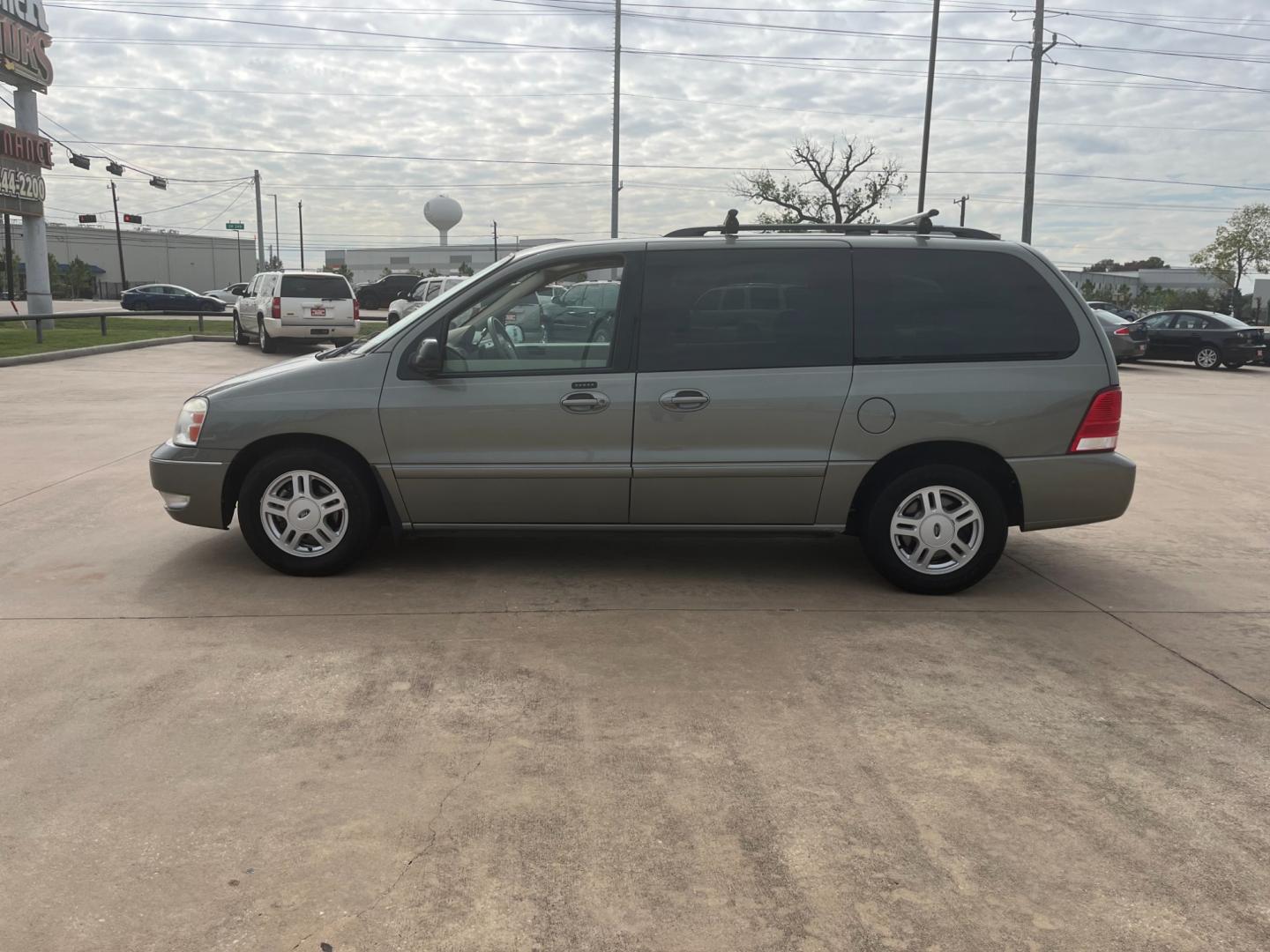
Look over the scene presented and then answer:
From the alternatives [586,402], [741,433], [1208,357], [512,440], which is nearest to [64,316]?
[512,440]

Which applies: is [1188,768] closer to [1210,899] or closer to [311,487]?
[1210,899]

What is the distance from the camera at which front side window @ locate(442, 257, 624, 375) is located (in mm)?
5375

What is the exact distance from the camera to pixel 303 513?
18.0 ft

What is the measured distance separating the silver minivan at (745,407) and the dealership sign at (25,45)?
24.0 meters

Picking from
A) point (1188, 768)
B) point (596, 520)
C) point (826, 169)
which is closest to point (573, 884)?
point (1188, 768)

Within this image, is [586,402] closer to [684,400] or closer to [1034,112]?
[684,400]

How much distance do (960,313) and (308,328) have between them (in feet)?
61.4

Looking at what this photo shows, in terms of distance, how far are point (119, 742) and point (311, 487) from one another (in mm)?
2106

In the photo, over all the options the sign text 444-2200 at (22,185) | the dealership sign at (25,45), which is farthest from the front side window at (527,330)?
the dealership sign at (25,45)

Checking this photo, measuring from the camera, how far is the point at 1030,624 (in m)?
4.96

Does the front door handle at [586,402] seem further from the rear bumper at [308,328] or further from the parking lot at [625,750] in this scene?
the rear bumper at [308,328]

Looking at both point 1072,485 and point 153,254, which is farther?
point 153,254

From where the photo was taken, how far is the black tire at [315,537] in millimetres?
5402

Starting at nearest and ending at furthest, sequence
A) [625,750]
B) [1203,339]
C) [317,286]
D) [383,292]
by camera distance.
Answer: [625,750] < [317,286] < [1203,339] < [383,292]
